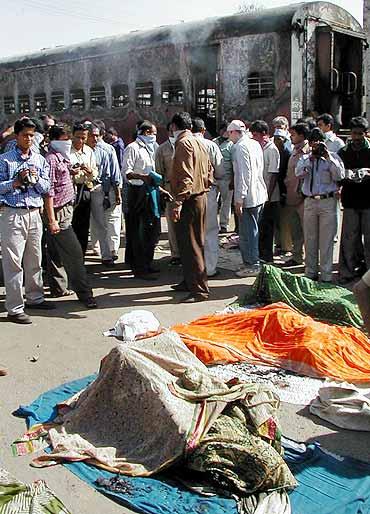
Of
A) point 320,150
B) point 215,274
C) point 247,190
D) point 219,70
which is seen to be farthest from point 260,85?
point 215,274

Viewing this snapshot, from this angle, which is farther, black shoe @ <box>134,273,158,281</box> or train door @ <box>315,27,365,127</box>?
train door @ <box>315,27,365,127</box>

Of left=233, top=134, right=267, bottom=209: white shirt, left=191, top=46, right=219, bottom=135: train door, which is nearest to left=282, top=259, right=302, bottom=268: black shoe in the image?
left=233, top=134, right=267, bottom=209: white shirt

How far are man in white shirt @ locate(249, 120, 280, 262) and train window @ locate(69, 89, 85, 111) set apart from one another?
27.3ft

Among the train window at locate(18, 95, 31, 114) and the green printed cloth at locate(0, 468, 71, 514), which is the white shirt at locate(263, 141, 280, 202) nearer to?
the green printed cloth at locate(0, 468, 71, 514)

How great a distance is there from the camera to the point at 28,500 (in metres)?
2.70

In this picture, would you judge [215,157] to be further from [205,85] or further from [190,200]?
[205,85]

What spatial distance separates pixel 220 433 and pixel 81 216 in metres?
5.21

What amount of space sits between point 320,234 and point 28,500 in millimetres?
5241

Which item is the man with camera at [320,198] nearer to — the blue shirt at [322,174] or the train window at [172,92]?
the blue shirt at [322,174]

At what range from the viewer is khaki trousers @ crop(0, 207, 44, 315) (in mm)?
5973

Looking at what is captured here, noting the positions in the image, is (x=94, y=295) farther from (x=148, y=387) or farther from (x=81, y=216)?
(x=148, y=387)

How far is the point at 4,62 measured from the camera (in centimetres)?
1833

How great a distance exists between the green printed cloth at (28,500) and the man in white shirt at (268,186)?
6.16 meters

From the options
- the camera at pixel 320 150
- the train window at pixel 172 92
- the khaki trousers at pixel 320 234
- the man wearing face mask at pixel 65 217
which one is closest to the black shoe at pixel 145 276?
the man wearing face mask at pixel 65 217
